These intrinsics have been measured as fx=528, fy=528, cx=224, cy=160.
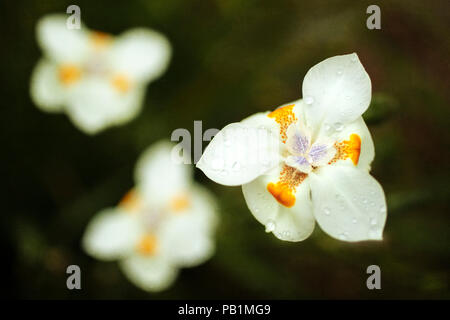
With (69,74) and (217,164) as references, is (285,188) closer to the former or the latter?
(217,164)

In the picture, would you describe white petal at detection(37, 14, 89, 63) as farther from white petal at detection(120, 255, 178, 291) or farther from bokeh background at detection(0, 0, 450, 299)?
white petal at detection(120, 255, 178, 291)

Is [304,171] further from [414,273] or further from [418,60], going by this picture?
[418,60]

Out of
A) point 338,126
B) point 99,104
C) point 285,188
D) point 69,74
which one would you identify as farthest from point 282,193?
point 69,74

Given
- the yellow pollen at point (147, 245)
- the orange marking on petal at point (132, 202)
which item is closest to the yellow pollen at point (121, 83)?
the orange marking on petal at point (132, 202)

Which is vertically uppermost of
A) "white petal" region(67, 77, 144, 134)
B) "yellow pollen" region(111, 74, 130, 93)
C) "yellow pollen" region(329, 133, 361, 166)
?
"yellow pollen" region(111, 74, 130, 93)

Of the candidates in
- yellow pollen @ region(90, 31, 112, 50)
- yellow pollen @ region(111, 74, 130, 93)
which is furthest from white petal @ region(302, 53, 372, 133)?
yellow pollen @ region(90, 31, 112, 50)

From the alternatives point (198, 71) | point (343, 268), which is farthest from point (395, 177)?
point (198, 71)

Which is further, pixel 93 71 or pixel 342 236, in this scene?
pixel 93 71
